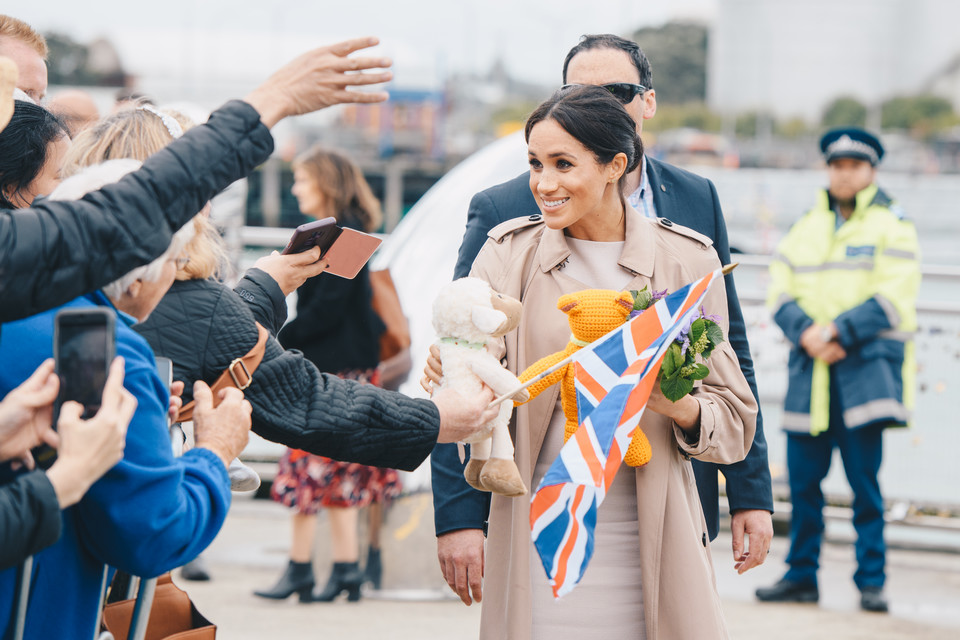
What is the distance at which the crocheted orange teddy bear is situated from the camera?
7.59ft

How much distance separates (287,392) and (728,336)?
1.21m

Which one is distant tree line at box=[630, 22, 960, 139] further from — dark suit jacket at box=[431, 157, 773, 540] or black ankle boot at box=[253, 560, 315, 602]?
dark suit jacket at box=[431, 157, 773, 540]

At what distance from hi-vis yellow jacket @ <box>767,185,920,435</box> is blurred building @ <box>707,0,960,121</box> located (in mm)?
71060

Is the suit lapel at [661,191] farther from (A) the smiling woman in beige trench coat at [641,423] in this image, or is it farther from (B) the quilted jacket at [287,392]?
(B) the quilted jacket at [287,392]

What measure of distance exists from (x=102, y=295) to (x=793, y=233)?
4.45 m

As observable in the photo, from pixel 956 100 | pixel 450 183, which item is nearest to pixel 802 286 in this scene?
pixel 450 183

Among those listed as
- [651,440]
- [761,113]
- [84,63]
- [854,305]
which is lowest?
[761,113]

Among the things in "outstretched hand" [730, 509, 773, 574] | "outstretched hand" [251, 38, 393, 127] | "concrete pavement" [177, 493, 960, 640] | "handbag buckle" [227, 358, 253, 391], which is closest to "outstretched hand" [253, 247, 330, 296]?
"handbag buckle" [227, 358, 253, 391]

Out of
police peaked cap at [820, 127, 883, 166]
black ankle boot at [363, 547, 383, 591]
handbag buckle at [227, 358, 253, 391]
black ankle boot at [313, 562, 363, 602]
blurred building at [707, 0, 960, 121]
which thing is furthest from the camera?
blurred building at [707, 0, 960, 121]

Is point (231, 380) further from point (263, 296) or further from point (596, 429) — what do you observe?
point (596, 429)

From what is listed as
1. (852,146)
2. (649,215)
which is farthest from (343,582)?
(852,146)

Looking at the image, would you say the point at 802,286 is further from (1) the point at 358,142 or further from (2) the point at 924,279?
(1) the point at 358,142

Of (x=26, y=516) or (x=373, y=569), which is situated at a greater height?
(x=26, y=516)

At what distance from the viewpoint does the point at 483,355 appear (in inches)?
90.5
